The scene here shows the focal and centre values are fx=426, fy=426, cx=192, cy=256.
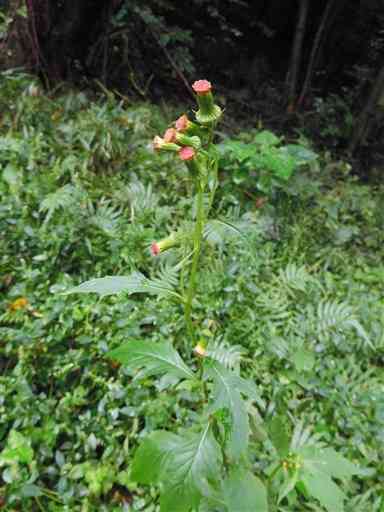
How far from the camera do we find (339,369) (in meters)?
2.00

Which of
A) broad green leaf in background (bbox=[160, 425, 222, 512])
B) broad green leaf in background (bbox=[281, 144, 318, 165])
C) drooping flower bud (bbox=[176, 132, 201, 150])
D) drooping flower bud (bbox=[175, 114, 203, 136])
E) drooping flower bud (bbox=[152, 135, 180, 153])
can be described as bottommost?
broad green leaf in background (bbox=[281, 144, 318, 165])

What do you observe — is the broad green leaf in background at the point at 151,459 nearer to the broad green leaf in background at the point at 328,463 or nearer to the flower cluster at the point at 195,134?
the broad green leaf in background at the point at 328,463

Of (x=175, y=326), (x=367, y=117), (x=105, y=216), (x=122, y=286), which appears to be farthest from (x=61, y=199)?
(x=367, y=117)

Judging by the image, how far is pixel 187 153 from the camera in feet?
2.89

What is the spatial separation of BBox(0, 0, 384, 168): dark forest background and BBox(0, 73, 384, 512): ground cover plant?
0.47m

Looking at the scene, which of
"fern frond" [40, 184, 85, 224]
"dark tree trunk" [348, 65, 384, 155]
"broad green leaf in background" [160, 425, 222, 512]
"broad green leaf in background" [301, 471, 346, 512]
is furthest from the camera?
"dark tree trunk" [348, 65, 384, 155]

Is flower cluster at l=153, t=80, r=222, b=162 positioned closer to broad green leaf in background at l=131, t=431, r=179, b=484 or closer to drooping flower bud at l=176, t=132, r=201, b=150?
drooping flower bud at l=176, t=132, r=201, b=150

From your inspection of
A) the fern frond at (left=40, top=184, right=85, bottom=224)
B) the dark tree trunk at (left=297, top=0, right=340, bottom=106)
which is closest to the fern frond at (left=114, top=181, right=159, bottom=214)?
the fern frond at (left=40, top=184, right=85, bottom=224)

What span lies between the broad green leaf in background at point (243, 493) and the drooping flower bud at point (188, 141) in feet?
2.73

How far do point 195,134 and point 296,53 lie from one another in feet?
14.1

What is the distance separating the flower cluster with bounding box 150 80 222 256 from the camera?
868 mm

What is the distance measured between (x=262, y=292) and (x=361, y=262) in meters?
0.88

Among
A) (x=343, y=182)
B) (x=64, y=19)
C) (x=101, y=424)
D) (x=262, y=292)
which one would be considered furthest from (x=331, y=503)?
(x=64, y=19)

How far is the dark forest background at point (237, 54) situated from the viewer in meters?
3.32
